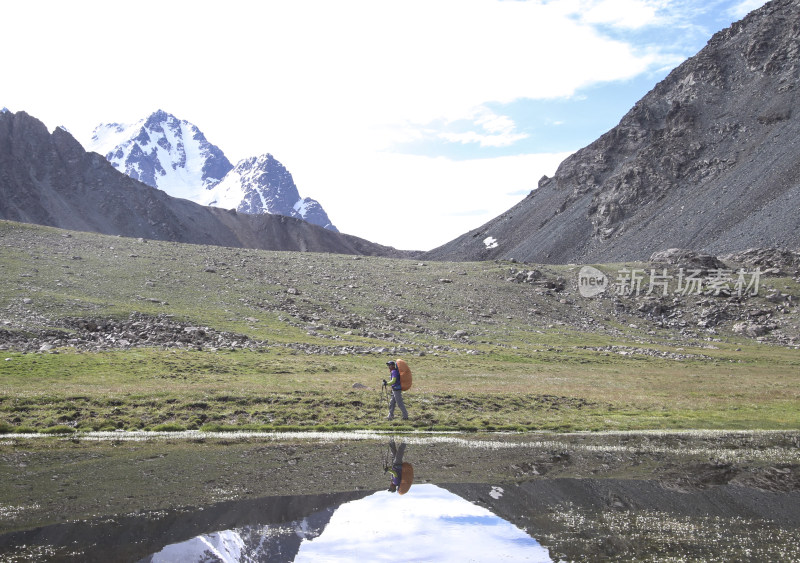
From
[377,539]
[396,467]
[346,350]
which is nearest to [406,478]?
[396,467]

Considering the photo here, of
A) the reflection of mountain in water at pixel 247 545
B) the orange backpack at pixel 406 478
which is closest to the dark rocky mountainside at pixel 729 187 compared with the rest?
the orange backpack at pixel 406 478

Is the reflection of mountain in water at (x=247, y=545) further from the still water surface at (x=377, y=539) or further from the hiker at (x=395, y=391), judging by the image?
the hiker at (x=395, y=391)

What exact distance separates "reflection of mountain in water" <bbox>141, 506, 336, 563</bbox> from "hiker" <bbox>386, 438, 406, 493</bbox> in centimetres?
344

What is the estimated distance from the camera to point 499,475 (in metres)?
17.6

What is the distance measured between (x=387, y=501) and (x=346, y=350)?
41882 mm

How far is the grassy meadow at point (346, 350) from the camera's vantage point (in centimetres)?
2906

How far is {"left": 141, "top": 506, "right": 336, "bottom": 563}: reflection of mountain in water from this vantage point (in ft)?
36.1

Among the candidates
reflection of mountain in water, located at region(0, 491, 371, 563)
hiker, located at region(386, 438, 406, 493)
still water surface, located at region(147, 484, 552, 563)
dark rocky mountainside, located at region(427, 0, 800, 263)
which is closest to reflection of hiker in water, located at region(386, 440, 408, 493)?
hiker, located at region(386, 438, 406, 493)

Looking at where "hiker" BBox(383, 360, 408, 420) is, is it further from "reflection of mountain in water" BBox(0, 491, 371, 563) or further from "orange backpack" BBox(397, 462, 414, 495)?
"reflection of mountain in water" BBox(0, 491, 371, 563)

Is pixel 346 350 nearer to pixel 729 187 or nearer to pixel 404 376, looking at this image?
pixel 404 376

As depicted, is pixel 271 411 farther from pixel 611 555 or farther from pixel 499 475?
pixel 611 555

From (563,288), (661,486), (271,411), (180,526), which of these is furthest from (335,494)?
(563,288)

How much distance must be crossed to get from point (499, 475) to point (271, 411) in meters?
14.5

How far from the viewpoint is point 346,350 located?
2216 inches
